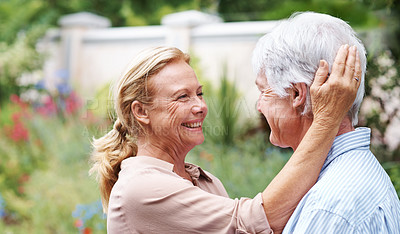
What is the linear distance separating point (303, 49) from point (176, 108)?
0.58 metres

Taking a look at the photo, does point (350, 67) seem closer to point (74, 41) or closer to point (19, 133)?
point (19, 133)

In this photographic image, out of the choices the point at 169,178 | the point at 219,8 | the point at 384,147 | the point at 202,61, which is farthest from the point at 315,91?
the point at 219,8

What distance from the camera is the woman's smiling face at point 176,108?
1.97m

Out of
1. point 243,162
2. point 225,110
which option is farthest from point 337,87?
point 225,110

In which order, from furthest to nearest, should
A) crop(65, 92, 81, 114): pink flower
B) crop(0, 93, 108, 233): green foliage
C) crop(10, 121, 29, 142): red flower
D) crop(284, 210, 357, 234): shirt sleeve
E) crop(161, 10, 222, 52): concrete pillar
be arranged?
crop(161, 10, 222, 52): concrete pillar
crop(65, 92, 81, 114): pink flower
crop(10, 121, 29, 142): red flower
crop(0, 93, 108, 233): green foliage
crop(284, 210, 357, 234): shirt sleeve

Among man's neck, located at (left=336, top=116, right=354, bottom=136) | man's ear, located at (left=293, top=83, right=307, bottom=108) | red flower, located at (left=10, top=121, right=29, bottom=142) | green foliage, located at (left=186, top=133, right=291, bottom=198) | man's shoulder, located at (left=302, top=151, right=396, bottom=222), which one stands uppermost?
man's ear, located at (left=293, top=83, right=307, bottom=108)

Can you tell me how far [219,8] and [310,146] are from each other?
41.0 feet

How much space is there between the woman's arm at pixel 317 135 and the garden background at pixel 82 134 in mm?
1372

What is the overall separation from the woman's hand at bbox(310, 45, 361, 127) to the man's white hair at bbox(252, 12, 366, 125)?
4 centimetres

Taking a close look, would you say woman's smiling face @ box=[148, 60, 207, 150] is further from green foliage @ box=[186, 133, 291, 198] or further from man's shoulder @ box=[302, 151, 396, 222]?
green foliage @ box=[186, 133, 291, 198]

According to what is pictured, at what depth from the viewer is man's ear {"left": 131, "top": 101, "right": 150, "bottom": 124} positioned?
201 cm

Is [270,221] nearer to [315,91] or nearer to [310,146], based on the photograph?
[310,146]

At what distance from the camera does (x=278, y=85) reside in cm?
174

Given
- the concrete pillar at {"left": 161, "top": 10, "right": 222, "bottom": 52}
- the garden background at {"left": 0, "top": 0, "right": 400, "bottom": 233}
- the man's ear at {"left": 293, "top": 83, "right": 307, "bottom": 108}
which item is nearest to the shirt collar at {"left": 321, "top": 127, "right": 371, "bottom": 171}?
the man's ear at {"left": 293, "top": 83, "right": 307, "bottom": 108}
